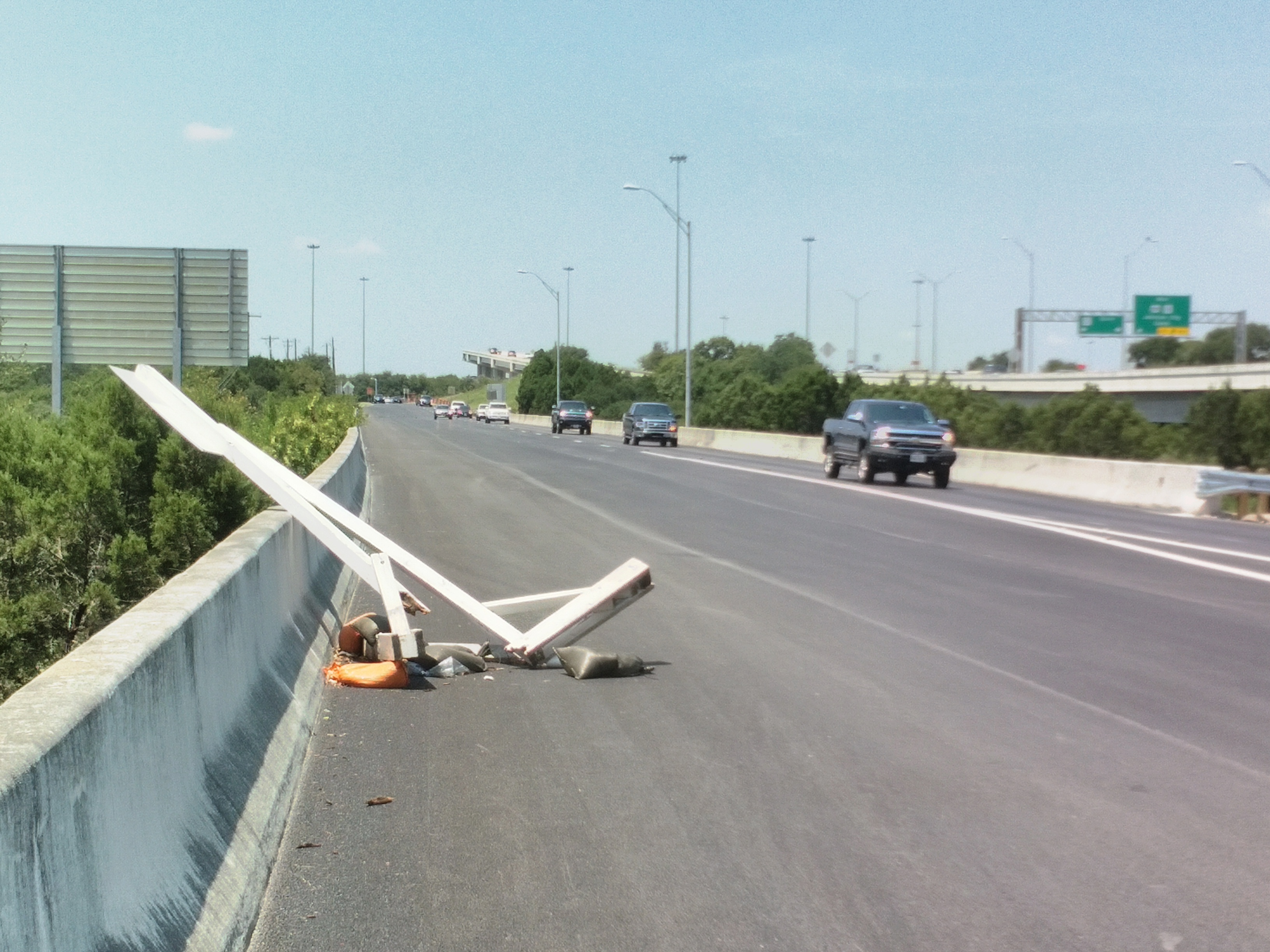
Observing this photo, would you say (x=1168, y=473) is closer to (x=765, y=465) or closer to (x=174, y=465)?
(x=765, y=465)

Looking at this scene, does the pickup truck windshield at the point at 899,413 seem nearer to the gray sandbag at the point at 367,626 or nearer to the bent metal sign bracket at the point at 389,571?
the bent metal sign bracket at the point at 389,571

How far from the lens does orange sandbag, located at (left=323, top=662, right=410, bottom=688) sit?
9.09 meters

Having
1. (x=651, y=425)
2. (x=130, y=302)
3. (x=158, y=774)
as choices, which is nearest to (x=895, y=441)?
(x=130, y=302)

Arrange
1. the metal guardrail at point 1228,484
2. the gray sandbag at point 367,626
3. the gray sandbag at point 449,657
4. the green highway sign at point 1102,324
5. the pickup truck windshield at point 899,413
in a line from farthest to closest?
1. the green highway sign at point 1102,324
2. the pickup truck windshield at point 899,413
3. the metal guardrail at point 1228,484
4. the gray sandbag at point 449,657
5. the gray sandbag at point 367,626

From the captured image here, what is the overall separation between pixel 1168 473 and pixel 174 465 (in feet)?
64.5

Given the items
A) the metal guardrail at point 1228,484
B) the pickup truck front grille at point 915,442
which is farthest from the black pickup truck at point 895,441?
the metal guardrail at point 1228,484

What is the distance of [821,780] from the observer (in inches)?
279

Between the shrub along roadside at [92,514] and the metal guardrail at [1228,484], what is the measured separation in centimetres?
1751

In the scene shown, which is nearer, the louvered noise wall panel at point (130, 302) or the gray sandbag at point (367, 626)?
the gray sandbag at point (367, 626)

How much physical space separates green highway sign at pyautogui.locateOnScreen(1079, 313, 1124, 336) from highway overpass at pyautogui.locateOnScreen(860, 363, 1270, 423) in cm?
245

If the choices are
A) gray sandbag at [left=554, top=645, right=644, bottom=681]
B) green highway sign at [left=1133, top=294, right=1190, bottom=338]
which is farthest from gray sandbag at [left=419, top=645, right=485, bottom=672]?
green highway sign at [left=1133, top=294, right=1190, bottom=338]

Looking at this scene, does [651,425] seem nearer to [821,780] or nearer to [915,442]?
[915,442]

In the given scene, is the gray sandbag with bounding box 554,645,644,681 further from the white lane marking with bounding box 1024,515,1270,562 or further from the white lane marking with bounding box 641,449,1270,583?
the white lane marking with bounding box 1024,515,1270,562

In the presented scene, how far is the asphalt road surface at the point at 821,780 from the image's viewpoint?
5.20 m
